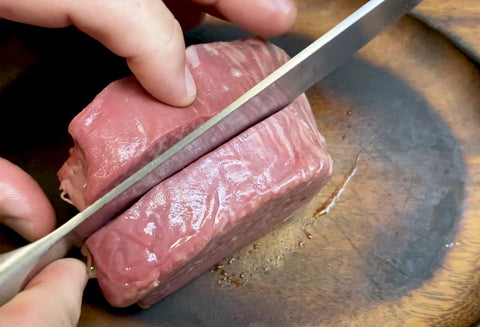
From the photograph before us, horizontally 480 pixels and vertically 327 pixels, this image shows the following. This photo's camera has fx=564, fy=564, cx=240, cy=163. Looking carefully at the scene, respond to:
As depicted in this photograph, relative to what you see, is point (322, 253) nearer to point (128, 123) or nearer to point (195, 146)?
point (195, 146)

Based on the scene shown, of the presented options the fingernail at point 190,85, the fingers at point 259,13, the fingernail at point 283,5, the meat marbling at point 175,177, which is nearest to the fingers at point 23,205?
the meat marbling at point 175,177

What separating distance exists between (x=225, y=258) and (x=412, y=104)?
2.83 feet

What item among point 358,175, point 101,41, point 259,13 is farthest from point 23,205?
point 358,175

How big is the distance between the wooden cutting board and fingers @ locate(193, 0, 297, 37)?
0.35m


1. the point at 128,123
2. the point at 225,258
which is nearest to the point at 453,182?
the point at 225,258

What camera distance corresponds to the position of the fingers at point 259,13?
1.75 metres

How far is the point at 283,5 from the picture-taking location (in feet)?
5.83

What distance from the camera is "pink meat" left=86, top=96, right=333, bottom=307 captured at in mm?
1433

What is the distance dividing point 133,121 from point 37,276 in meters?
0.46

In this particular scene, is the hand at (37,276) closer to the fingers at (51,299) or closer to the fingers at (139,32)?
the fingers at (51,299)

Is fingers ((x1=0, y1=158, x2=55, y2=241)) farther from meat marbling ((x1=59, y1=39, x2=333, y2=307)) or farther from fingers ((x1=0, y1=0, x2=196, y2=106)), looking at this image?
fingers ((x1=0, y1=0, x2=196, y2=106))

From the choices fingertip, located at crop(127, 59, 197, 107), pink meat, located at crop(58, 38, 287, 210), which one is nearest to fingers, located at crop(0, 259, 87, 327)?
pink meat, located at crop(58, 38, 287, 210)

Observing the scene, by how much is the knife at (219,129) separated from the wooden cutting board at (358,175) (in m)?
0.34

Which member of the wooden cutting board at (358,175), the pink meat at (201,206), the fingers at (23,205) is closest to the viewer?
the pink meat at (201,206)
